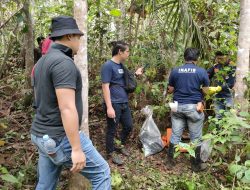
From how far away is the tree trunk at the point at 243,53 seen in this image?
15.1ft

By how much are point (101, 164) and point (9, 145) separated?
8.44 ft

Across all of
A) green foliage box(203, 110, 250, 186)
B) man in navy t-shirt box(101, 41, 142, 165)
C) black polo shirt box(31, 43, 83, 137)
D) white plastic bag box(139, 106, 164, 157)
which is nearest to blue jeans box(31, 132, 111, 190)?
black polo shirt box(31, 43, 83, 137)

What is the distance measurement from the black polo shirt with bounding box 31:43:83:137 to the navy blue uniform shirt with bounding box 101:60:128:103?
1997 millimetres

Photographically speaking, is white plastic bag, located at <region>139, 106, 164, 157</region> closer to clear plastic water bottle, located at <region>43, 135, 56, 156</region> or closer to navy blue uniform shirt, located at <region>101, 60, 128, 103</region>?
navy blue uniform shirt, located at <region>101, 60, 128, 103</region>

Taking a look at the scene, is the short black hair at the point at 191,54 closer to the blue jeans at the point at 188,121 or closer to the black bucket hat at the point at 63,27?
the blue jeans at the point at 188,121

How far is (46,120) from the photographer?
2713mm

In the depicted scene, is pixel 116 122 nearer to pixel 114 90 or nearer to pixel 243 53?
pixel 114 90

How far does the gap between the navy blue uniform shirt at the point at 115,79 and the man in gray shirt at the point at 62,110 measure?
1984 millimetres

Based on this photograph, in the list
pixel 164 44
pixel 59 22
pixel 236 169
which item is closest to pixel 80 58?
pixel 59 22

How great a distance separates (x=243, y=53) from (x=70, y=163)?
305 cm

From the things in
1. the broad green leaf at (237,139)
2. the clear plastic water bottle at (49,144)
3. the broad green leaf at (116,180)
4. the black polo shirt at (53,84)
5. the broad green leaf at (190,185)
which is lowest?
the broad green leaf at (190,185)

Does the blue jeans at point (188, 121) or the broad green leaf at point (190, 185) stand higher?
the blue jeans at point (188, 121)

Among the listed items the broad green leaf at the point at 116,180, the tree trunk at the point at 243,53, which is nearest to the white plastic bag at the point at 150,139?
the broad green leaf at the point at 116,180

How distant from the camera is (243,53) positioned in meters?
4.64
